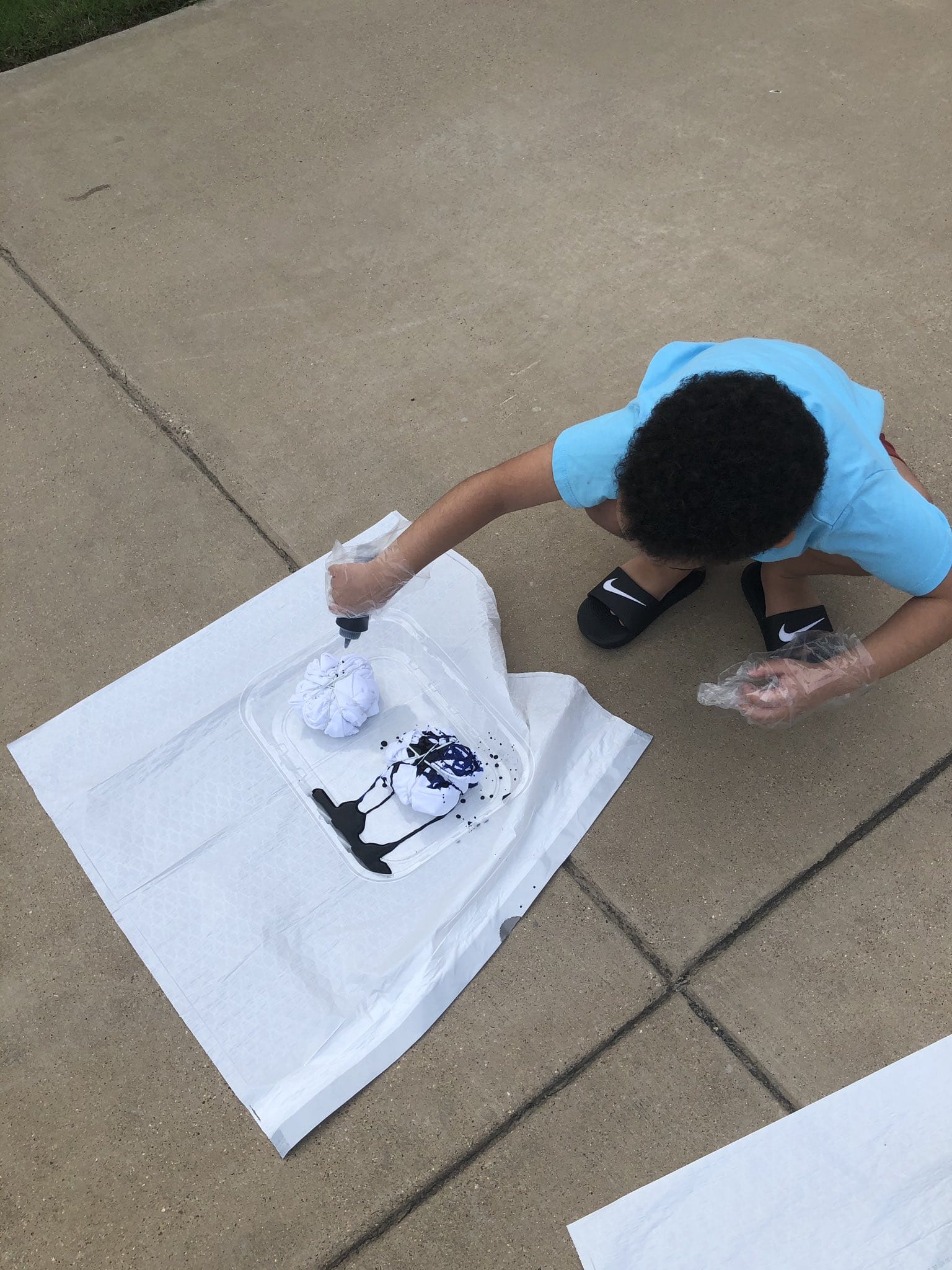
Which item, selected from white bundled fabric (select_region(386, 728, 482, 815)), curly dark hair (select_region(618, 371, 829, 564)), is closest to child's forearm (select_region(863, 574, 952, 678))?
curly dark hair (select_region(618, 371, 829, 564))

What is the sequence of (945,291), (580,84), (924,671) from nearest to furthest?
1. (924,671)
2. (945,291)
3. (580,84)

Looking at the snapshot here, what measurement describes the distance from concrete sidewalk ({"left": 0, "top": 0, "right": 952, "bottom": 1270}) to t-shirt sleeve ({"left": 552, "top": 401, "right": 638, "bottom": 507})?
45cm

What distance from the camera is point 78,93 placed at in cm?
281

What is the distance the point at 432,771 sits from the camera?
1.69 m

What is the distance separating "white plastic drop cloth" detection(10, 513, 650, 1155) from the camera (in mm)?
1506

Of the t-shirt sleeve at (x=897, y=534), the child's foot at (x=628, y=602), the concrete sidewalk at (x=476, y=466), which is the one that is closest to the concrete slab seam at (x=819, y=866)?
the concrete sidewalk at (x=476, y=466)

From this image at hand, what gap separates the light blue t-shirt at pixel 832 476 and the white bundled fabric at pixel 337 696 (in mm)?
537

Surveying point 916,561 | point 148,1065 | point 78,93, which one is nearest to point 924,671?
point 916,561

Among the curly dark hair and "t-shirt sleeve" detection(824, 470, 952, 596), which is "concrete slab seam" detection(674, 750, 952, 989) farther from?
the curly dark hair

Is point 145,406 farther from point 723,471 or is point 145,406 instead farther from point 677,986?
point 677,986

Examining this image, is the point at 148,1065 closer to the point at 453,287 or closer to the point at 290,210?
the point at 453,287

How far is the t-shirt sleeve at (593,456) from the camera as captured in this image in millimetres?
1437

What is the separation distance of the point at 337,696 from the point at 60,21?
261 cm

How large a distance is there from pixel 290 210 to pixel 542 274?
2.36ft
